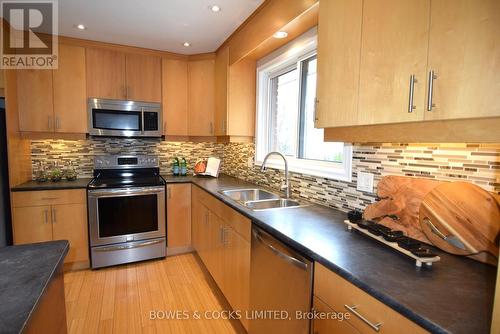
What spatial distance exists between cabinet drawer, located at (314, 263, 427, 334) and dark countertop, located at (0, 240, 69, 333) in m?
0.92

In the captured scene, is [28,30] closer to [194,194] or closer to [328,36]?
[194,194]

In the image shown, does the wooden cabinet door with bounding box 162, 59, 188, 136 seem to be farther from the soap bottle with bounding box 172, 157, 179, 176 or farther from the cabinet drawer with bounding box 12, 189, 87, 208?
the cabinet drawer with bounding box 12, 189, 87, 208

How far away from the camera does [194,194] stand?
2.89 metres

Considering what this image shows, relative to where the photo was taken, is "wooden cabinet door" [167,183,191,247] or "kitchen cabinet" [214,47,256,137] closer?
"kitchen cabinet" [214,47,256,137]

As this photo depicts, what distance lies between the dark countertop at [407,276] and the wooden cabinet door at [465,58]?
532 mm

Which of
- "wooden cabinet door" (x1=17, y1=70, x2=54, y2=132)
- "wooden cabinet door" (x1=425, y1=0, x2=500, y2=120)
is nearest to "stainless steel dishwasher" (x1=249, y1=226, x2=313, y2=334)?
"wooden cabinet door" (x1=425, y1=0, x2=500, y2=120)

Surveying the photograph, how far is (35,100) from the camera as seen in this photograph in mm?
2605

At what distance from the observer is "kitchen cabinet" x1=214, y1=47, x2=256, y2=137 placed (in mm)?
2691

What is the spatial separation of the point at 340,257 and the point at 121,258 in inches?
97.4

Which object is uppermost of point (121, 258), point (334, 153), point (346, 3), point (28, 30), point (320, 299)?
point (28, 30)

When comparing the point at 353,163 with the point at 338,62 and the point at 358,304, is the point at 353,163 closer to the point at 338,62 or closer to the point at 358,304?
the point at 338,62

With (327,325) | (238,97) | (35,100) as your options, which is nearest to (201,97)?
(238,97)

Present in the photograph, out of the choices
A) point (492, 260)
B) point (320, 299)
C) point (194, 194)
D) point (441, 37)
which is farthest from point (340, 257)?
point (194, 194)

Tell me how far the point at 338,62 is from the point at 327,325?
1.15 m
